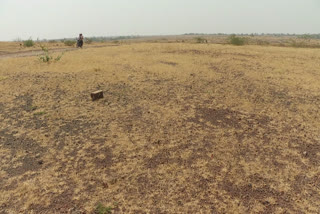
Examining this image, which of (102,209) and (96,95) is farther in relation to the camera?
(96,95)

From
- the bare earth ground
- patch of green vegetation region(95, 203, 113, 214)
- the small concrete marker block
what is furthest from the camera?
the small concrete marker block

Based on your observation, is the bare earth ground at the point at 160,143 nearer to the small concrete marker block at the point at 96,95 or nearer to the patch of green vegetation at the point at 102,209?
the patch of green vegetation at the point at 102,209

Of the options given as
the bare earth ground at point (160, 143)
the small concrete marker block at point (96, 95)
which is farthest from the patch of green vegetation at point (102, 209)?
the small concrete marker block at point (96, 95)

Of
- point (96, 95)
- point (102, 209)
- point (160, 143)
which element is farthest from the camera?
point (96, 95)

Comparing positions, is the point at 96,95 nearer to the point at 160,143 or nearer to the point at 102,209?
the point at 160,143

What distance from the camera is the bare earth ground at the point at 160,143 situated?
16.5ft

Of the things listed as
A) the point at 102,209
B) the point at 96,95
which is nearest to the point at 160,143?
the point at 102,209

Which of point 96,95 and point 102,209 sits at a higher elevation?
point 96,95

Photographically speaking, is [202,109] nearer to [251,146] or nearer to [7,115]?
[251,146]

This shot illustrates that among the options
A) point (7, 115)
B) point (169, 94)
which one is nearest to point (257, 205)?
point (169, 94)

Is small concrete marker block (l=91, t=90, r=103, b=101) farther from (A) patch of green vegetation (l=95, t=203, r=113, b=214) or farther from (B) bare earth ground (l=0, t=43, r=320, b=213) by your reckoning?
(A) patch of green vegetation (l=95, t=203, r=113, b=214)

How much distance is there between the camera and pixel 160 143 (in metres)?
7.07

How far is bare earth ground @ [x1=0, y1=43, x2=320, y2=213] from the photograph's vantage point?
16.5ft

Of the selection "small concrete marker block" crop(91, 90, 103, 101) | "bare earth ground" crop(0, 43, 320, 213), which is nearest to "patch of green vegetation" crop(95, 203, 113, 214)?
"bare earth ground" crop(0, 43, 320, 213)
